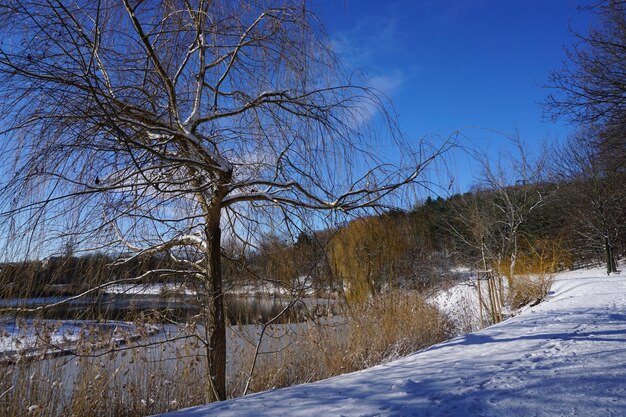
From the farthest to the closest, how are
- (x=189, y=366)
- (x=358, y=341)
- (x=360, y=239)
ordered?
(x=358, y=341), (x=189, y=366), (x=360, y=239)

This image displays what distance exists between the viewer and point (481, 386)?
2.65 m

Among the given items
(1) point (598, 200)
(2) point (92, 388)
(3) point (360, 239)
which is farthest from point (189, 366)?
(1) point (598, 200)

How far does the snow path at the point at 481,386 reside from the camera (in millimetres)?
2266

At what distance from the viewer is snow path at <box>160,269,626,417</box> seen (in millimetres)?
2266

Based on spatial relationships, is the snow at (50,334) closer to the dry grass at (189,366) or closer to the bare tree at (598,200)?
the dry grass at (189,366)

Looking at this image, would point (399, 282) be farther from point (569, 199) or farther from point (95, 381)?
point (569, 199)

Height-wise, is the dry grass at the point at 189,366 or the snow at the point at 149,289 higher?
the snow at the point at 149,289

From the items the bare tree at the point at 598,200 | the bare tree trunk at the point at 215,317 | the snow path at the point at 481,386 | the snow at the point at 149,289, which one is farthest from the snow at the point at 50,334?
the bare tree at the point at 598,200

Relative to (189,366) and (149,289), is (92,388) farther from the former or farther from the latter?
(149,289)

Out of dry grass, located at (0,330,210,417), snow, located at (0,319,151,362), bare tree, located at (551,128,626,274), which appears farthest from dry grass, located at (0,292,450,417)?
bare tree, located at (551,128,626,274)

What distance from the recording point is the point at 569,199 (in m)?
21.5

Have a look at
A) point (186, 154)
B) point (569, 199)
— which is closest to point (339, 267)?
point (186, 154)

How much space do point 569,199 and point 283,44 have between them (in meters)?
22.4

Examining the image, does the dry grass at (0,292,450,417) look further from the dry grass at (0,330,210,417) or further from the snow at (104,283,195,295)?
the snow at (104,283,195,295)
